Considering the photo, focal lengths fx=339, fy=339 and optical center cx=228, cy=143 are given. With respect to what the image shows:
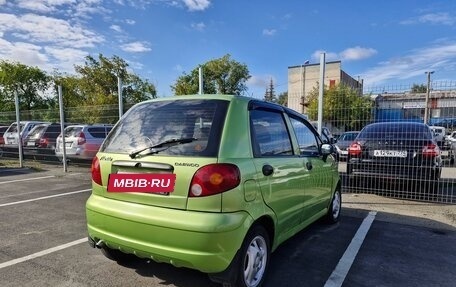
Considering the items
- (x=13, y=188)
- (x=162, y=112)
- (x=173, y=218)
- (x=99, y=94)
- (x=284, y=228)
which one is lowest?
(x=13, y=188)

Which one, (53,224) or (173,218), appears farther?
(53,224)

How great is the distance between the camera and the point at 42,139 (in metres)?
13.0

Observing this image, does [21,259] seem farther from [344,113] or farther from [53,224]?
[344,113]

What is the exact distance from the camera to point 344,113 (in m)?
7.47

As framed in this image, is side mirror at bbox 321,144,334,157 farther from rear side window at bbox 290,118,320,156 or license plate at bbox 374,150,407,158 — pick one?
license plate at bbox 374,150,407,158

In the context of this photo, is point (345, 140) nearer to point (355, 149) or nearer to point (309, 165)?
point (355, 149)

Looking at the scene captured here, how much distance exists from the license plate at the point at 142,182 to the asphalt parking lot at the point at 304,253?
991 mm

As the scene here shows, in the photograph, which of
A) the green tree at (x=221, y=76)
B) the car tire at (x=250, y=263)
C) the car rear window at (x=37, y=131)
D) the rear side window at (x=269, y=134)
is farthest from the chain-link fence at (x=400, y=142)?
the green tree at (x=221, y=76)

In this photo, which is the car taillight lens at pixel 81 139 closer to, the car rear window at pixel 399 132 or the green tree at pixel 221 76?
the car rear window at pixel 399 132

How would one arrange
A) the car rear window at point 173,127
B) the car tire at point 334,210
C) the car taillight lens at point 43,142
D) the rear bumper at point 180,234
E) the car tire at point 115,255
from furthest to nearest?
the car taillight lens at point 43,142 → the car tire at point 334,210 → the car tire at point 115,255 → the car rear window at point 173,127 → the rear bumper at point 180,234

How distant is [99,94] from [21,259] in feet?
110

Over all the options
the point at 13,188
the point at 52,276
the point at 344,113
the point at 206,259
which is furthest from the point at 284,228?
the point at 13,188

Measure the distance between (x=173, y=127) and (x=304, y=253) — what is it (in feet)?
7.57

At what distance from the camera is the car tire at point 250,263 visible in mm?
2693
